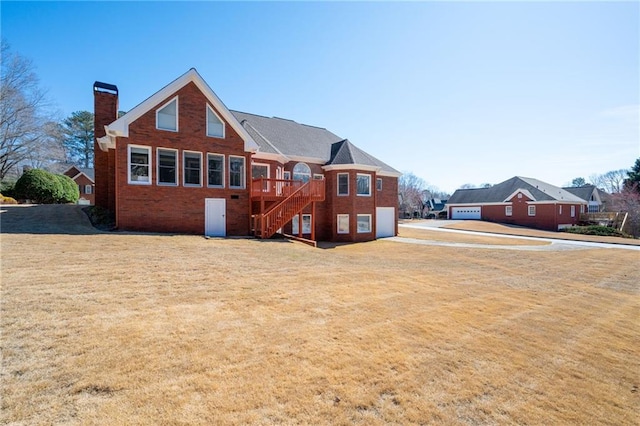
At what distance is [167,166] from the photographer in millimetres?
15328

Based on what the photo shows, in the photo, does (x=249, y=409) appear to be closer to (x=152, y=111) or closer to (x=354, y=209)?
(x=152, y=111)

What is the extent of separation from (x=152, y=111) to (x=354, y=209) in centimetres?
1363

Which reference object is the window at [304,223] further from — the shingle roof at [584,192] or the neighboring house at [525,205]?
the shingle roof at [584,192]

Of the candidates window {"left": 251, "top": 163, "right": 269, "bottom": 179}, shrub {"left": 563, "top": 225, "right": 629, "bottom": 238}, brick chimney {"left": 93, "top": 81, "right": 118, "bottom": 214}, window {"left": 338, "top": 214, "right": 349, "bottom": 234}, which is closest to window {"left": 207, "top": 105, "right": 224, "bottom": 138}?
window {"left": 251, "top": 163, "right": 269, "bottom": 179}

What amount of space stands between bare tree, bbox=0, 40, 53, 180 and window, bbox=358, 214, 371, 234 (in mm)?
32624

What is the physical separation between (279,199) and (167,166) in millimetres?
6007

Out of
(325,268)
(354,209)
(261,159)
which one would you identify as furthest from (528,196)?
(325,268)

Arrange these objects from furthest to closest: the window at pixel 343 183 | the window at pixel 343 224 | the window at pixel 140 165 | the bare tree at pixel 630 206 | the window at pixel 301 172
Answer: the bare tree at pixel 630 206, the window at pixel 343 224, the window at pixel 343 183, the window at pixel 301 172, the window at pixel 140 165

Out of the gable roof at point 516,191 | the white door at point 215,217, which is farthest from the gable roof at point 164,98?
the gable roof at point 516,191

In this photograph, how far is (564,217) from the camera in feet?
132

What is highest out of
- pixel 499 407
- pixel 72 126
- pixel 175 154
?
pixel 72 126

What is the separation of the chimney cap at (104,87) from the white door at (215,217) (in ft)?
31.5

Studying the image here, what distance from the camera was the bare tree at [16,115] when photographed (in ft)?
91.2

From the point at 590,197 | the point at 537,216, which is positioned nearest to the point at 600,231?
the point at 537,216
